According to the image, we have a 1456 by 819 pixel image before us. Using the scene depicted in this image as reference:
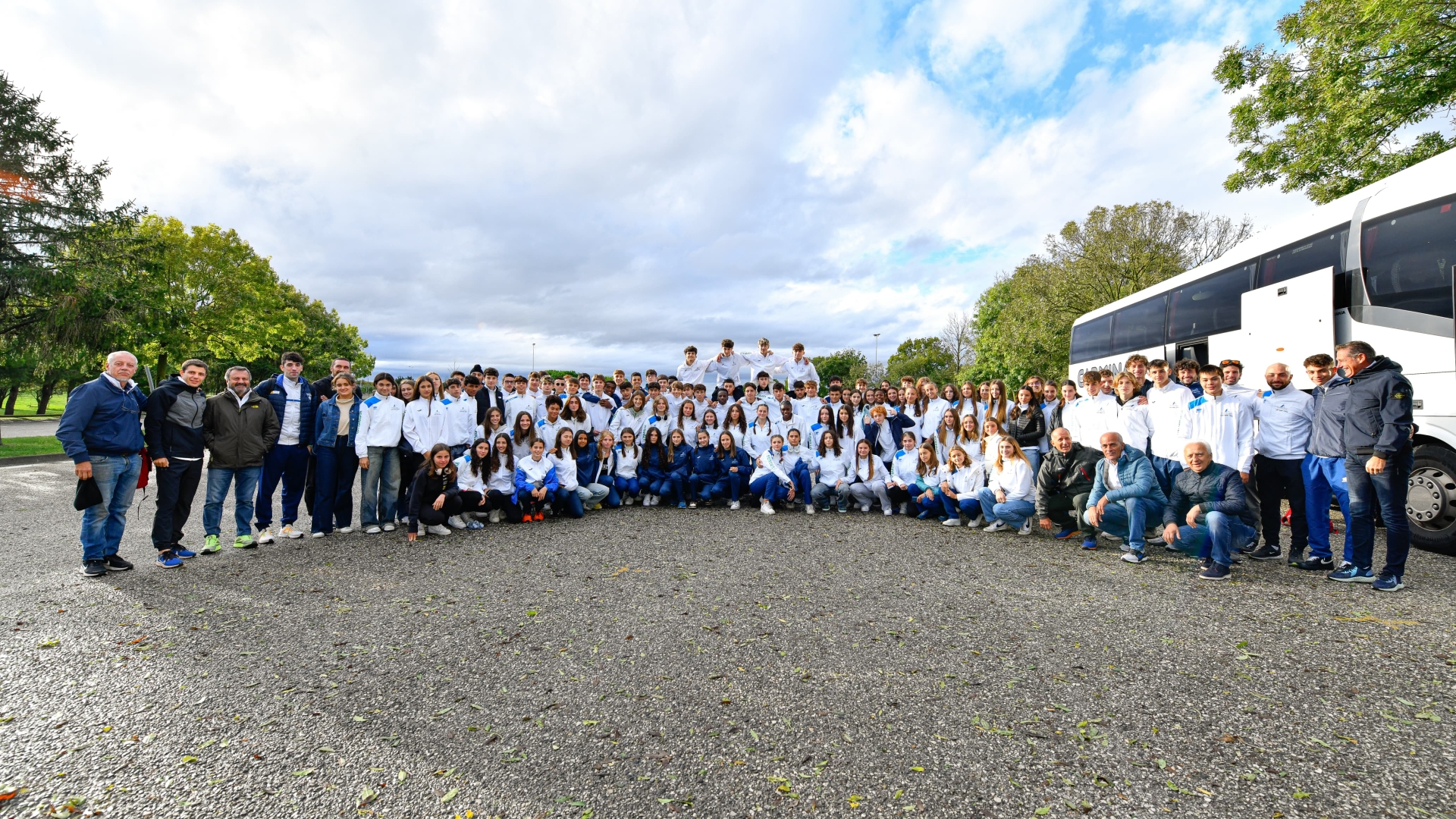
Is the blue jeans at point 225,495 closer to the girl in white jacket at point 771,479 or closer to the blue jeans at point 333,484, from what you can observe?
the blue jeans at point 333,484

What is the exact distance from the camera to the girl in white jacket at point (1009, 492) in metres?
6.98

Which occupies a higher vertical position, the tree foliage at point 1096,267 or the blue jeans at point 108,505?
the tree foliage at point 1096,267

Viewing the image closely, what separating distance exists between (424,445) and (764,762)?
6.31 m

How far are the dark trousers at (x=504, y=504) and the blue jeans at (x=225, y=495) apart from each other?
7.86ft

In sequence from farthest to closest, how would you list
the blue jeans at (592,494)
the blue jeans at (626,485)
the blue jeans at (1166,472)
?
the blue jeans at (626,485) < the blue jeans at (592,494) < the blue jeans at (1166,472)

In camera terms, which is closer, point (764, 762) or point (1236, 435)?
point (764, 762)

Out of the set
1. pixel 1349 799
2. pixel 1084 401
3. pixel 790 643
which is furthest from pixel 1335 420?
pixel 790 643

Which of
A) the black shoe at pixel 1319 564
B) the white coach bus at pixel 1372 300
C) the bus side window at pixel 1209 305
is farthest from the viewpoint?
the bus side window at pixel 1209 305

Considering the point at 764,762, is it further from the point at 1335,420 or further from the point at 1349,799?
the point at 1335,420

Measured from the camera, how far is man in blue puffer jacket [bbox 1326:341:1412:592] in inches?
182

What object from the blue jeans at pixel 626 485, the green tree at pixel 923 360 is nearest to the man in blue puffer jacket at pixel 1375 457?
the blue jeans at pixel 626 485

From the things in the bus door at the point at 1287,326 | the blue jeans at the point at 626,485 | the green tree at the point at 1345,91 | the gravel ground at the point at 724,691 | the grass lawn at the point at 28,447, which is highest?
the green tree at the point at 1345,91

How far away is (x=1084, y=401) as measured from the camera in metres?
7.47

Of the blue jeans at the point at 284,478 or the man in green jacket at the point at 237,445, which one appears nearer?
the man in green jacket at the point at 237,445
